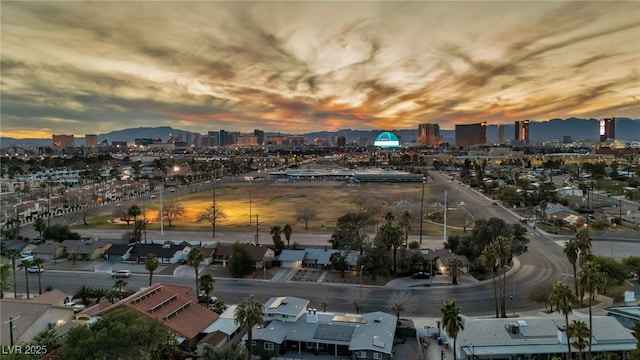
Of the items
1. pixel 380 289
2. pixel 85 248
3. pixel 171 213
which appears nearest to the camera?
pixel 380 289

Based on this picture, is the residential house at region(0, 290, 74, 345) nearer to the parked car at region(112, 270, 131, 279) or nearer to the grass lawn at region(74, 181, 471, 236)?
the parked car at region(112, 270, 131, 279)

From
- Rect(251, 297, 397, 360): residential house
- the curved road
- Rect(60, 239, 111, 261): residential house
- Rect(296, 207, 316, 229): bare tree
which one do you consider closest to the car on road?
the curved road

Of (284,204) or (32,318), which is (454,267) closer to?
(32,318)

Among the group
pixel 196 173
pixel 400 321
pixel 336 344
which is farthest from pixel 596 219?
pixel 196 173

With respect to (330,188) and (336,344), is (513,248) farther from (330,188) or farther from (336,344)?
(330,188)

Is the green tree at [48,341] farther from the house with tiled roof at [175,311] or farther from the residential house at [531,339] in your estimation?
the residential house at [531,339]

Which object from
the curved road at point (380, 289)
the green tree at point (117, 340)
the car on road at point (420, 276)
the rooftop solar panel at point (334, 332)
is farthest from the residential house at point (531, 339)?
the green tree at point (117, 340)

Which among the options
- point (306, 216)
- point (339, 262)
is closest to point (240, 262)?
point (339, 262)

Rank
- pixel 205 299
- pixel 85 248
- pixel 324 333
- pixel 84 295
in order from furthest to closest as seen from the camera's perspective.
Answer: pixel 85 248, pixel 205 299, pixel 84 295, pixel 324 333
